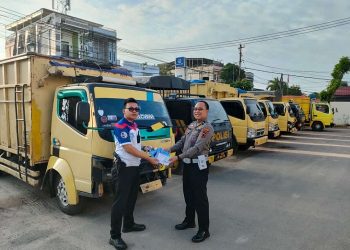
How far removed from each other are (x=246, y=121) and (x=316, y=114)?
1395 centimetres

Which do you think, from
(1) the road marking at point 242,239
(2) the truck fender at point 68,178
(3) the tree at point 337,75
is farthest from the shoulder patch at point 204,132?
(3) the tree at point 337,75

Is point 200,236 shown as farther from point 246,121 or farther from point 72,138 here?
point 246,121

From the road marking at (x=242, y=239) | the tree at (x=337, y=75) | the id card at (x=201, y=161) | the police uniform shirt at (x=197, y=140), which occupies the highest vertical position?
the tree at (x=337, y=75)

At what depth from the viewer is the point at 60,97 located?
16.2 ft

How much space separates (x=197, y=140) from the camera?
3918mm

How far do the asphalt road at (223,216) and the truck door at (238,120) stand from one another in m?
2.29

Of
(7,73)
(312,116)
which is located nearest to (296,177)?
(7,73)

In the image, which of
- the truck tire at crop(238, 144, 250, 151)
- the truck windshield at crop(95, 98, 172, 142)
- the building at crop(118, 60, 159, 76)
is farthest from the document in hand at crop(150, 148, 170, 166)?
the building at crop(118, 60, 159, 76)

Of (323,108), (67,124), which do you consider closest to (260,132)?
(67,124)

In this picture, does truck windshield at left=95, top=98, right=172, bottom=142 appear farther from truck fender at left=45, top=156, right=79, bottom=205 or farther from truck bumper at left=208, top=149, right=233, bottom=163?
truck bumper at left=208, top=149, right=233, bottom=163

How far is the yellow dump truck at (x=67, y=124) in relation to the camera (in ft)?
14.0

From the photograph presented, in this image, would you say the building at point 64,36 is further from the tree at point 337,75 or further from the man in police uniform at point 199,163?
the man in police uniform at point 199,163

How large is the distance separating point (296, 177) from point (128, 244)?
5172mm

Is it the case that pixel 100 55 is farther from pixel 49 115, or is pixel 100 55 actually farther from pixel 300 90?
pixel 300 90
